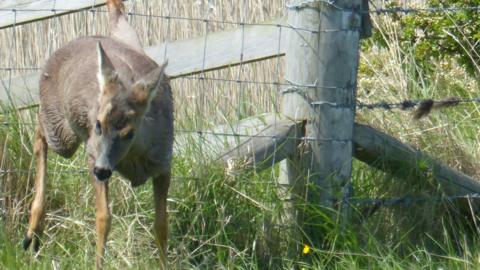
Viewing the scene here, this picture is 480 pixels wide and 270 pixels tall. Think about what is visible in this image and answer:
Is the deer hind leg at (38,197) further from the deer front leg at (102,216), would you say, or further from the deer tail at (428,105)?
the deer tail at (428,105)

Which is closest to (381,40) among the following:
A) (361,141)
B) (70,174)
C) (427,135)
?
(427,135)

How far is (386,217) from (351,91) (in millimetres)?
798

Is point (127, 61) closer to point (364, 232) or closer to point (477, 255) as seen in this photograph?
point (364, 232)

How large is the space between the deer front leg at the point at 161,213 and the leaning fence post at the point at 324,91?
0.78 metres

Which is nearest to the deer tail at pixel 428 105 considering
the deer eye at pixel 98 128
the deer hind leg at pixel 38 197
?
the deer eye at pixel 98 128

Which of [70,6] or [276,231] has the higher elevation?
[70,6]

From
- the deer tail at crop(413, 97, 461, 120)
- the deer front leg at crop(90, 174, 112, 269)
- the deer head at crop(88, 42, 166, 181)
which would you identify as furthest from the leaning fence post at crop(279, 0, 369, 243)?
the deer front leg at crop(90, 174, 112, 269)

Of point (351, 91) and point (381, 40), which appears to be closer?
point (351, 91)

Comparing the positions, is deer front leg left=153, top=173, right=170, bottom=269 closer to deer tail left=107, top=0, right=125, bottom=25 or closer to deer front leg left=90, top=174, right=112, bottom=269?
deer front leg left=90, top=174, right=112, bottom=269

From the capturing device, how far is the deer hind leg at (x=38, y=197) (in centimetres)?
650

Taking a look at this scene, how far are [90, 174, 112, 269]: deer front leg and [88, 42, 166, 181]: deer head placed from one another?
209mm

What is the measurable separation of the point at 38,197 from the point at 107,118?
120 centimetres

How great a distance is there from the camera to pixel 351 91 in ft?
21.4

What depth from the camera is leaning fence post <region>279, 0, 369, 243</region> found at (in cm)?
642
